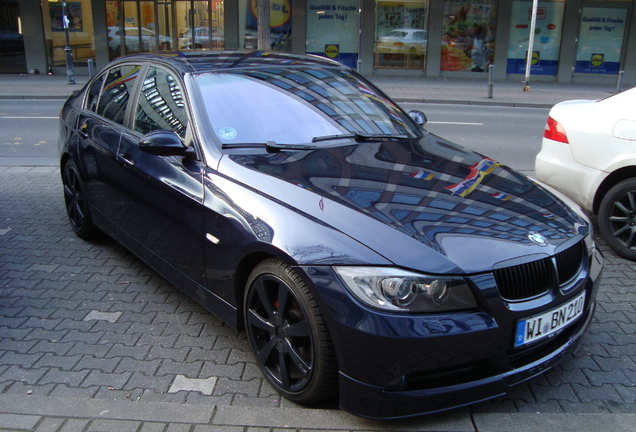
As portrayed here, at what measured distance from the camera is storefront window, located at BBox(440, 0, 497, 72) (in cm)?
2264

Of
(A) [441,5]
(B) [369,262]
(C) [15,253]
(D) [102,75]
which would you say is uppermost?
(A) [441,5]

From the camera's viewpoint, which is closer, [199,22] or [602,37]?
[602,37]

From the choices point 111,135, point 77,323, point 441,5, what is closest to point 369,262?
point 77,323

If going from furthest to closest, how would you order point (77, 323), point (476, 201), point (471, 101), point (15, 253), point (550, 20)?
point (550, 20), point (471, 101), point (15, 253), point (77, 323), point (476, 201)

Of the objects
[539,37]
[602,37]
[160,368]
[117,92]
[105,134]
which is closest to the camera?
[160,368]

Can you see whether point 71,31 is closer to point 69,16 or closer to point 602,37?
point 69,16

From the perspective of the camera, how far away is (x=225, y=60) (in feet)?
14.3

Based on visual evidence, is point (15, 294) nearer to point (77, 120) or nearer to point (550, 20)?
point (77, 120)

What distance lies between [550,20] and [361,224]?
2285cm

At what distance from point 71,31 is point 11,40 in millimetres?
2331

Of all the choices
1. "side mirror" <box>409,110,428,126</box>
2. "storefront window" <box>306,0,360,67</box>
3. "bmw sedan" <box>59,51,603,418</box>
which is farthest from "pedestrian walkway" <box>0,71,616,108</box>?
"bmw sedan" <box>59,51,603,418</box>

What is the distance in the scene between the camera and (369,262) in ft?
8.54

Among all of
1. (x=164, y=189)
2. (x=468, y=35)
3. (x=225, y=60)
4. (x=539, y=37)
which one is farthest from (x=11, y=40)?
(x=164, y=189)

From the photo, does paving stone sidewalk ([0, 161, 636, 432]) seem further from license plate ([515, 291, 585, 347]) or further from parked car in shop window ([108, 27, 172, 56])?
parked car in shop window ([108, 27, 172, 56])
